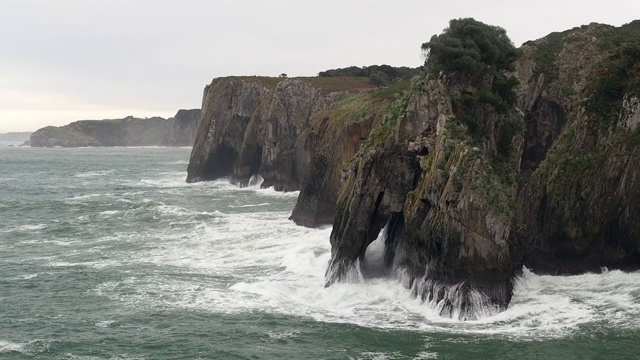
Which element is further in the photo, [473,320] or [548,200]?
[548,200]

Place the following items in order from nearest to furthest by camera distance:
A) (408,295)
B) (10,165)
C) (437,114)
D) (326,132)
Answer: (408,295), (437,114), (326,132), (10,165)

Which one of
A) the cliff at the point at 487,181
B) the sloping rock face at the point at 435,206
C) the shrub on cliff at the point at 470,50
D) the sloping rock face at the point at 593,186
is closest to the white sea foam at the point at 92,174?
the sloping rock face at the point at 435,206

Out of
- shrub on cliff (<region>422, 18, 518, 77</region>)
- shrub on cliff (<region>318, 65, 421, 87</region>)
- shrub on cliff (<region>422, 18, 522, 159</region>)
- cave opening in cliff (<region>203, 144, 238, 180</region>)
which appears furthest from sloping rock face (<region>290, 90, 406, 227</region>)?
cave opening in cliff (<region>203, 144, 238, 180</region>)

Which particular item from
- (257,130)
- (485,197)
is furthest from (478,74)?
(257,130)

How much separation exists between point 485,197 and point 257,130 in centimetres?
6870

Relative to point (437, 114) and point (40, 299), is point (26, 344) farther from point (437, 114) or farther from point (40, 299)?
point (437, 114)

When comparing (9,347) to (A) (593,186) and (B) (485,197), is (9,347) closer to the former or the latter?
(B) (485,197)

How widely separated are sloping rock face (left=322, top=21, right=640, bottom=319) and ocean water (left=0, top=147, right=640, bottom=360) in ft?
5.28

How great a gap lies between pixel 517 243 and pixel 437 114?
9.75 metres

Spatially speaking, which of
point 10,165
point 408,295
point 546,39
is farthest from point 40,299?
point 10,165

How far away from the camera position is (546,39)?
2653 inches

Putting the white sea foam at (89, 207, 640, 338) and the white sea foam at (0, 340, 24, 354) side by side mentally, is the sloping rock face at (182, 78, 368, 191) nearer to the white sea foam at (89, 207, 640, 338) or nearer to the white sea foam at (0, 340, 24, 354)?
the white sea foam at (89, 207, 640, 338)

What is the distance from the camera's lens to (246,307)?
39000 millimetres

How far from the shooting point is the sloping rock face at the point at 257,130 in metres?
94.8
